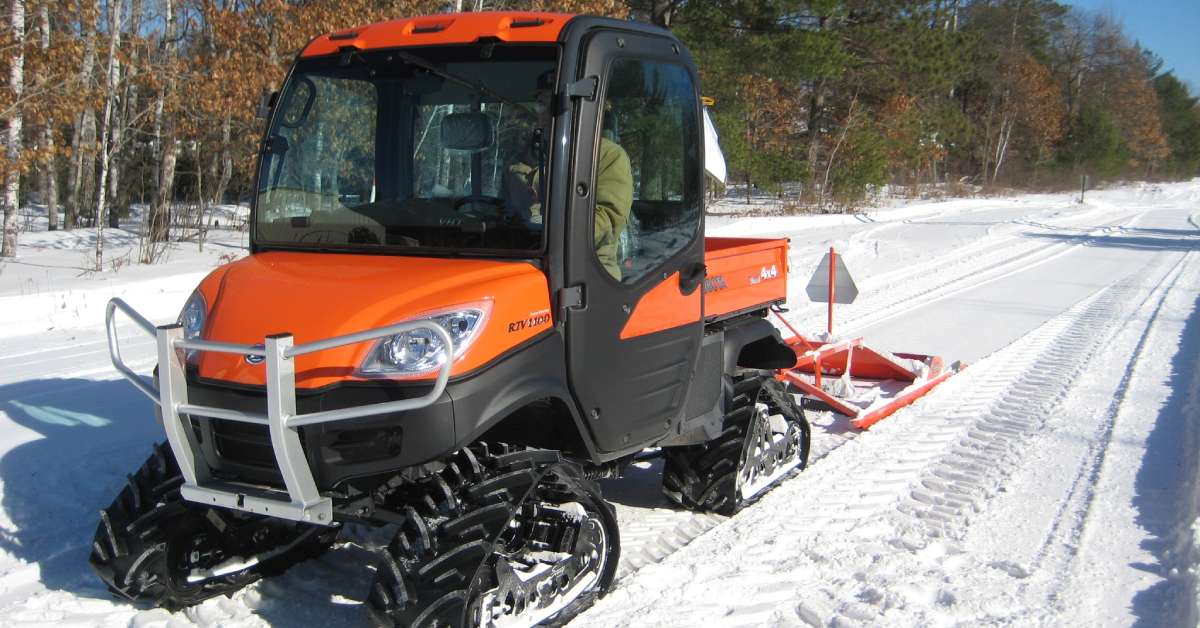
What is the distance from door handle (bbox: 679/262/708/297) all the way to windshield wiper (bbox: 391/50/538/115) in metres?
1.06

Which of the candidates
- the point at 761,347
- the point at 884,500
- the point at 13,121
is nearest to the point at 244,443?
the point at 761,347

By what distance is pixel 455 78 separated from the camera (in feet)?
12.0

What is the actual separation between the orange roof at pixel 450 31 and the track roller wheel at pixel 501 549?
4.99 feet

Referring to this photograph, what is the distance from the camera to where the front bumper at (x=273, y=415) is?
292cm

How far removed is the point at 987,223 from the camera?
83.6 feet

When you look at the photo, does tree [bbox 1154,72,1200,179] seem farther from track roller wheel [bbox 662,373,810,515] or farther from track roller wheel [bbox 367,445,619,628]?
track roller wheel [bbox 367,445,619,628]

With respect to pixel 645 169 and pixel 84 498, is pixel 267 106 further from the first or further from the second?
pixel 84 498

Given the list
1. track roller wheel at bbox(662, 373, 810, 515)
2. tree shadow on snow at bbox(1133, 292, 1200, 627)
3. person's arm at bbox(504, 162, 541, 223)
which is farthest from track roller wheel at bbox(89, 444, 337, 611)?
tree shadow on snow at bbox(1133, 292, 1200, 627)

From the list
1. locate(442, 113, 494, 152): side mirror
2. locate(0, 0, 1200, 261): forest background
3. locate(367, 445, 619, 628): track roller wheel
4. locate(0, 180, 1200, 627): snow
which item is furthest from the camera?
locate(0, 0, 1200, 261): forest background

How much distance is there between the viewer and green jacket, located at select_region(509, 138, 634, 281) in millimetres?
3691

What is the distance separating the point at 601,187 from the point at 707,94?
69.8 ft

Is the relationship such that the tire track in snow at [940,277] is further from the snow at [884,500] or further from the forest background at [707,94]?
the forest background at [707,94]

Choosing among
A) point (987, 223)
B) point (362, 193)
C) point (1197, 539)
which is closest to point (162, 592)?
point (362, 193)

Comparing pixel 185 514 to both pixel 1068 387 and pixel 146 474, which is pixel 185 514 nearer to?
pixel 146 474
